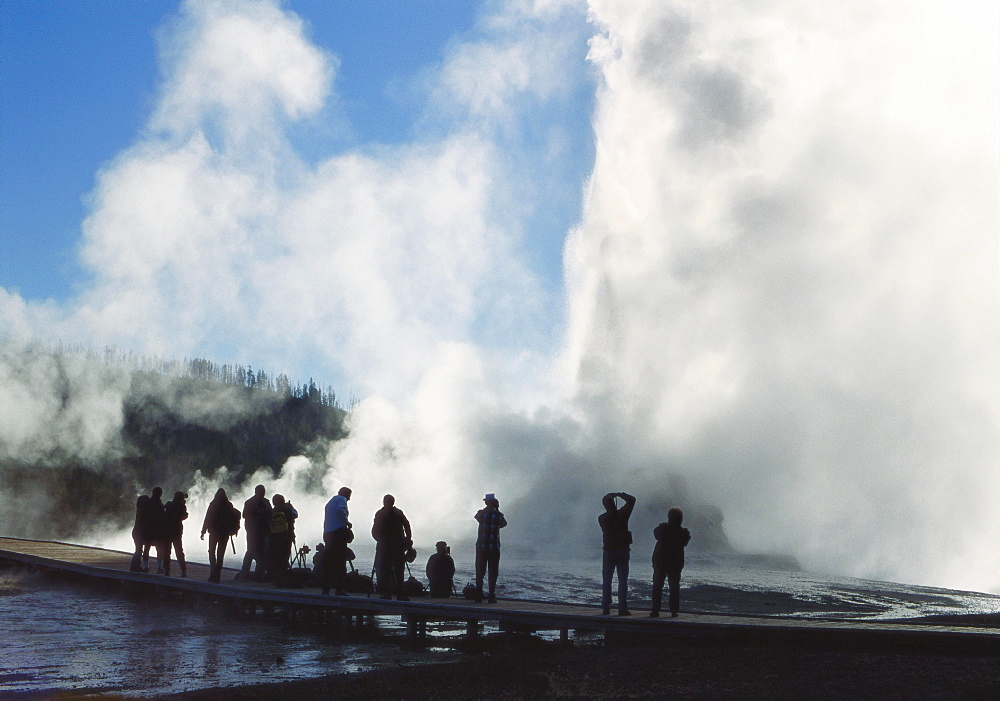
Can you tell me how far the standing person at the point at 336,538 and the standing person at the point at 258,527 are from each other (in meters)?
1.92

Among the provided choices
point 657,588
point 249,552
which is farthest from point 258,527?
point 657,588

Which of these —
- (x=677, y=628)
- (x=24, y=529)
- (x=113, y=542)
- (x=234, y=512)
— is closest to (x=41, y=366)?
(x=24, y=529)

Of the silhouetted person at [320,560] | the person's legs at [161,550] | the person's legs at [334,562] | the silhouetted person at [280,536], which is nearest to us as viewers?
the person's legs at [334,562]

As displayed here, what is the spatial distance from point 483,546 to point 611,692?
5.23 meters

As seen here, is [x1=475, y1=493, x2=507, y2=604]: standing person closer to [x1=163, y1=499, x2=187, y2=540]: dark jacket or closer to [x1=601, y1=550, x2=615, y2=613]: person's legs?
[x1=601, y1=550, x2=615, y2=613]: person's legs

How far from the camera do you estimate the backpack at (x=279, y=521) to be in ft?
59.8

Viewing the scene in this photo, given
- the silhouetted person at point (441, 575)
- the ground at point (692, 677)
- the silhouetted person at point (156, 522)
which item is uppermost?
the silhouetted person at point (156, 522)

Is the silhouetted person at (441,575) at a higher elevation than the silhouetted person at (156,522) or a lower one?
lower

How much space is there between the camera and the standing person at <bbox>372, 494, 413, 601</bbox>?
15.7 m

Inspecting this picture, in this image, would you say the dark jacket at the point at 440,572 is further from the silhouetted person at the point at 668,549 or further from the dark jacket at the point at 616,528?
the silhouetted person at the point at 668,549

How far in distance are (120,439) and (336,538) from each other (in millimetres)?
114128

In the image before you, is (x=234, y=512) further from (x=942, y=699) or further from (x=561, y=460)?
(x=561, y=460)

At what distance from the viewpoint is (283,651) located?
14156 mm

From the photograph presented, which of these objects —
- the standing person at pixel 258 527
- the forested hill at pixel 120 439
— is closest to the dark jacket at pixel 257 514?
the standing person at pixel 258 527
